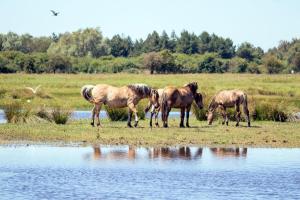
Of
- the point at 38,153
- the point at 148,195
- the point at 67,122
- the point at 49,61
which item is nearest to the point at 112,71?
the point at 49,61

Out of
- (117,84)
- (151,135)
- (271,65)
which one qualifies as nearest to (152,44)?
(271,65)

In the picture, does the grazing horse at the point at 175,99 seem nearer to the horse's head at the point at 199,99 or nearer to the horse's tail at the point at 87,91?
the horse's head at the point at 199,99

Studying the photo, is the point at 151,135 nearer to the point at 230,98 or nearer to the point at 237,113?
the point at 237,113

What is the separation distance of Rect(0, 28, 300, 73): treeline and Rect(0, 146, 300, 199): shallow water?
2580 inches

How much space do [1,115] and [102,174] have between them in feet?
65.1

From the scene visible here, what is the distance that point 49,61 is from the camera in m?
96.5

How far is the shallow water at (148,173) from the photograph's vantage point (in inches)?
707

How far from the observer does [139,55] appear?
130000mm

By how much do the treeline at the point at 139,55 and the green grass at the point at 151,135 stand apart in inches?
2356

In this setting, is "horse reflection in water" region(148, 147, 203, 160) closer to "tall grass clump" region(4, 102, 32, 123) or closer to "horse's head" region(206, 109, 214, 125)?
"horse's head" region(206, 109, 214, 125)

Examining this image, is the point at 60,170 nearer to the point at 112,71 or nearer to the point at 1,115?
the point at 1,115

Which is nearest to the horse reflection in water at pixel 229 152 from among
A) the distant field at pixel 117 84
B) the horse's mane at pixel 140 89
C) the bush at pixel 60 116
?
the horse's mane at pixel 140 89

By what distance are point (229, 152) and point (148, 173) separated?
4.90 m

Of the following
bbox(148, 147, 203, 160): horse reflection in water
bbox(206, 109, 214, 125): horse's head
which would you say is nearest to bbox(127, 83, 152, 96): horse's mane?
bbox(206, 109, 214, 125): horse's head
